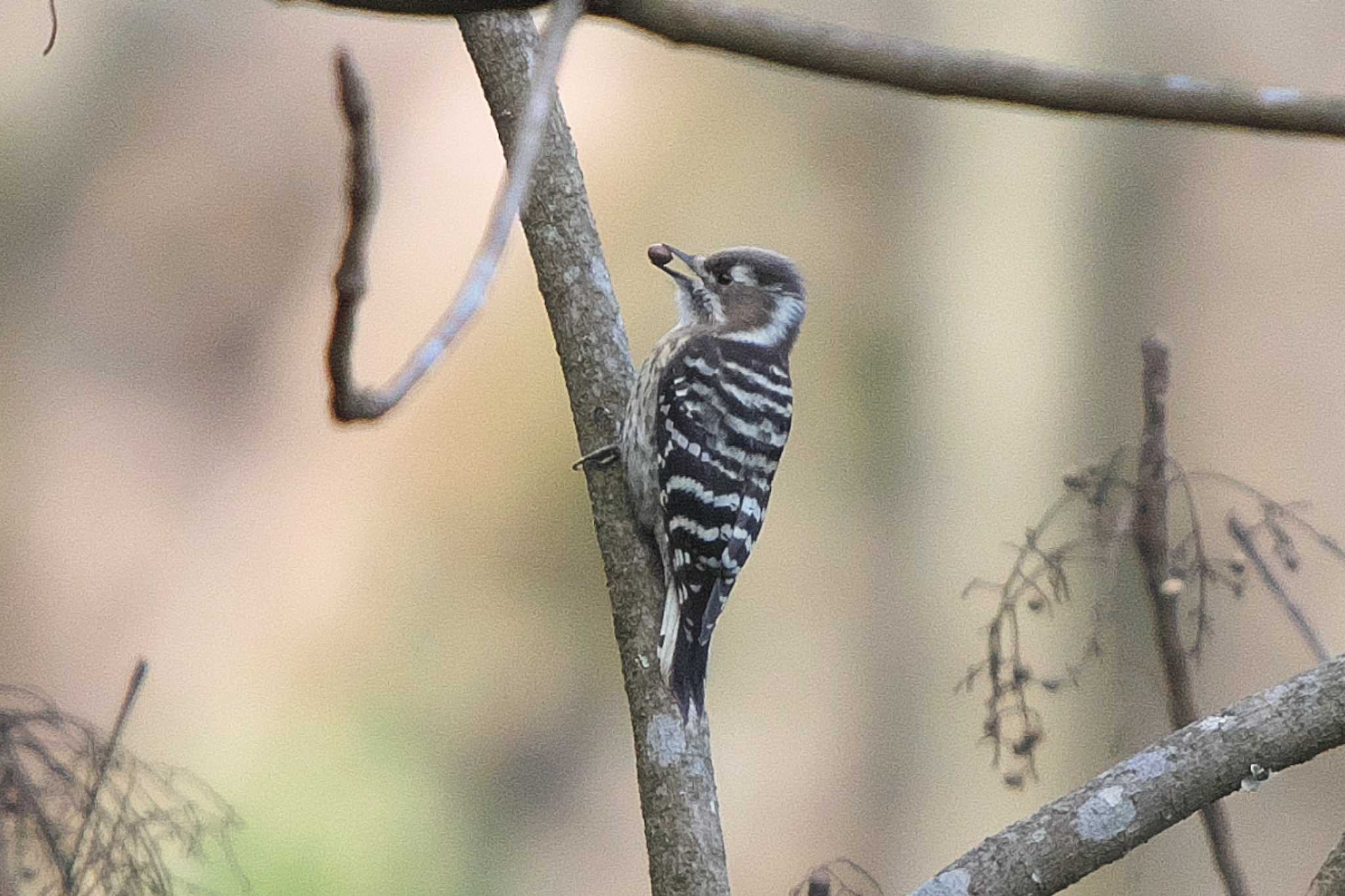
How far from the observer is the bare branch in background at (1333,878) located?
4.86 ft

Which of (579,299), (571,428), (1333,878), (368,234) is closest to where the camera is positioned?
(368,234)

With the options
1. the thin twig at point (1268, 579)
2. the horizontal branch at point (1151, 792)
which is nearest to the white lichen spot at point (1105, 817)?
the horizontal branch at point (1151, 792)

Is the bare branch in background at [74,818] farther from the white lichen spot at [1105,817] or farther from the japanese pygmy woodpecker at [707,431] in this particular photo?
the white lichen spot at [1105,817]

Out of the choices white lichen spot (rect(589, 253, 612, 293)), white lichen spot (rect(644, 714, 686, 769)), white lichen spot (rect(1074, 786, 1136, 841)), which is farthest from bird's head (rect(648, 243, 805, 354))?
white lichen spot (rect(1074, 786, 1136, 841))

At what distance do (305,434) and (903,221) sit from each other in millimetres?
1871

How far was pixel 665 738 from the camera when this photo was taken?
1803 millimetres

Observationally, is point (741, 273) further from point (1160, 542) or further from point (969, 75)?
point (969, 75)

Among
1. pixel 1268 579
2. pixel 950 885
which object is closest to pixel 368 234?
pixel 950 885

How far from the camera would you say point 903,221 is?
14.6 ft

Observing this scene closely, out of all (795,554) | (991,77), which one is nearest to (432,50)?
(795,554)

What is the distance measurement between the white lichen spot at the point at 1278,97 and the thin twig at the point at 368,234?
0.36 metres

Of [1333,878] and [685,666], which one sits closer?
[1333,878]

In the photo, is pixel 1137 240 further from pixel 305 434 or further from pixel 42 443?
pixel 42 443

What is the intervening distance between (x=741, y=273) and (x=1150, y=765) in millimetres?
1427
